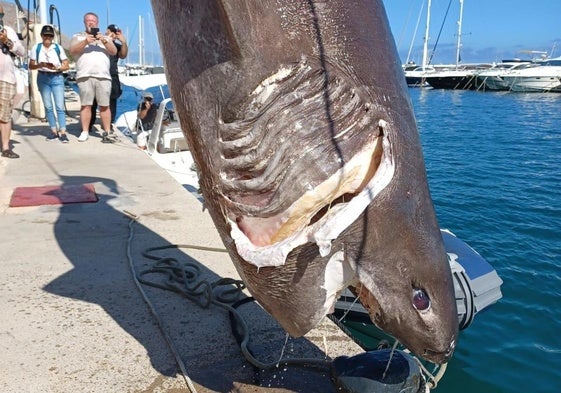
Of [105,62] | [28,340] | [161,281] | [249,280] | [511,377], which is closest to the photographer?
[249,280]

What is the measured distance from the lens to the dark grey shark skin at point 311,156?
5.14ft

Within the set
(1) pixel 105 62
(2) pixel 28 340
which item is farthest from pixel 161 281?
(1) pixel 105 62

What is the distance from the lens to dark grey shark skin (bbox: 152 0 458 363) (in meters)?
1.57

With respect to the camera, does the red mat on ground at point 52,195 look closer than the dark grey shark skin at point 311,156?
No

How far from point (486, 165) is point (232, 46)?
16.2 metres

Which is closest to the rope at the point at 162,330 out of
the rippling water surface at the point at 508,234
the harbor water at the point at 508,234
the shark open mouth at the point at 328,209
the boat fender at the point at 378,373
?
the boat fender at the point at 378,373

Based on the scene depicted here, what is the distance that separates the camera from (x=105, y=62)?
860cm

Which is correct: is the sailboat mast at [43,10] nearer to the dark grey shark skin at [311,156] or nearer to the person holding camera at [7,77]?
the person holding camera at [7,77]

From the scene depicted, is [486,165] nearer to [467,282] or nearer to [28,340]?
[467,282]

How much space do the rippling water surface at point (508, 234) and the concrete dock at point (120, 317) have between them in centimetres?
265

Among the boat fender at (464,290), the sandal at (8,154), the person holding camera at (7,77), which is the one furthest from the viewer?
the sandal at (8,154)

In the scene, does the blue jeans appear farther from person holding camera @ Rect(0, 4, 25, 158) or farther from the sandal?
the sandal

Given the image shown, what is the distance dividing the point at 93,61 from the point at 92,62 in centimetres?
2

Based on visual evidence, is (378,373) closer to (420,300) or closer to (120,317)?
(420,300)
